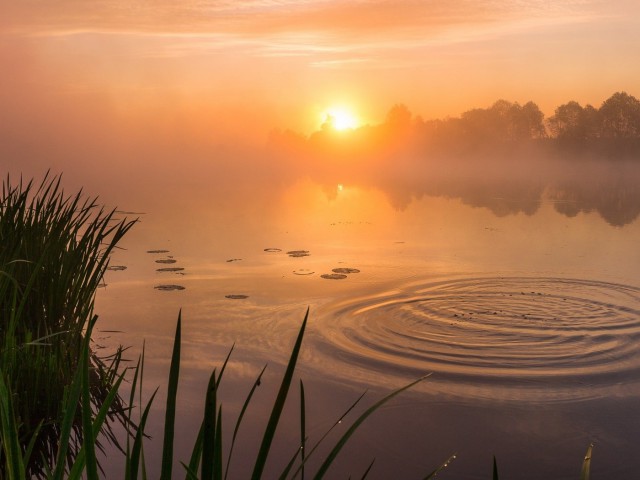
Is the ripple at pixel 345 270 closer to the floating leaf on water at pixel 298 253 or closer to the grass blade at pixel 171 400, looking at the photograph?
the floating leaf on water at pixel 298 253

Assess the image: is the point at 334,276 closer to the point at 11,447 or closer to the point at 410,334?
the point at 410,334

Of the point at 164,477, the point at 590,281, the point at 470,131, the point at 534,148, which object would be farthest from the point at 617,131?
the point at 164,477

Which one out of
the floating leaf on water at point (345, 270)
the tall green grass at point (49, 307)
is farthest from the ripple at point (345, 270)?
the tall green grass at point (49, 307)

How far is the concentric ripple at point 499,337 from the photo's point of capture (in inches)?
213

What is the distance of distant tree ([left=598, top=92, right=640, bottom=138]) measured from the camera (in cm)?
5425

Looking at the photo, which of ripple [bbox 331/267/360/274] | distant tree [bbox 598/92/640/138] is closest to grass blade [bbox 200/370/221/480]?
ripple [bbox 331/267/360/274]

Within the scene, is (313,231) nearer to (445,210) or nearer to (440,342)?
(445,210)

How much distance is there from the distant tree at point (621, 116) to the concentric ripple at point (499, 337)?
163 feet

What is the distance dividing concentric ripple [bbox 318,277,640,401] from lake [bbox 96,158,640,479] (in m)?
0.02

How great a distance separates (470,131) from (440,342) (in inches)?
2475

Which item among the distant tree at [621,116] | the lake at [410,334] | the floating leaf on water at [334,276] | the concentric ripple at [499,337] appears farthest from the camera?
the distant tree at [621,116]

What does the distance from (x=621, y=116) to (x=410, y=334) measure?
5305cm

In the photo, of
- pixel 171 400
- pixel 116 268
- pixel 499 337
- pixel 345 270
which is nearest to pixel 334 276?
pixel 345 270

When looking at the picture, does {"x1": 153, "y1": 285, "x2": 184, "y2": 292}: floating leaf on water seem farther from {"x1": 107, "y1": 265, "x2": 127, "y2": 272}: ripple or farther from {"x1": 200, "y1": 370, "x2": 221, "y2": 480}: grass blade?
{"x1": 200, "y1": 370, "x2": 221, "y2": 480}: grass blade
